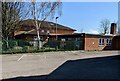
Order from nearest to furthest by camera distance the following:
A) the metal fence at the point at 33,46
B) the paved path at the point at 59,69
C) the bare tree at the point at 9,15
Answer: the paved path at the point at 59,69
the metal fence at the point at 33,46
the bare tree at the point at 9,15

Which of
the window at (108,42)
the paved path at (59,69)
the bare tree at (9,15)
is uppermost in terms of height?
the bare tree at (9,15)

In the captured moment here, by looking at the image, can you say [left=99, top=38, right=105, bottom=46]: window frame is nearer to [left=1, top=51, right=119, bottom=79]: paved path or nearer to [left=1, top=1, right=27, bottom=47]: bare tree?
[left=1, top=1, right=27, bottom=47]: bare tree

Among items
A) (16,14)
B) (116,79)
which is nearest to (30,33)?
(16,14)

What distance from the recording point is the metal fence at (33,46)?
3318cm

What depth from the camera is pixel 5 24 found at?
132 feet

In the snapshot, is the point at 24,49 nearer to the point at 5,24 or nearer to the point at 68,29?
the point at 5,24

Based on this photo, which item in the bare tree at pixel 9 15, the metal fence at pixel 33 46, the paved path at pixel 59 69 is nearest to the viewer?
the paved path at pixel 59 69

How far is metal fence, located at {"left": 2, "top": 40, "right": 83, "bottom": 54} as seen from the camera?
1306 inches

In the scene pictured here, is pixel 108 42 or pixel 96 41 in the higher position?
pixel 96 41

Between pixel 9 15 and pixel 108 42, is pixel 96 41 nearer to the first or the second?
pixel 108 42

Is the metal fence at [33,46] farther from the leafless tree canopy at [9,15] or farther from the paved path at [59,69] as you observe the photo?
the paved path at [59,69]

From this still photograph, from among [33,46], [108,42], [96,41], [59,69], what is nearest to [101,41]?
[96,41]

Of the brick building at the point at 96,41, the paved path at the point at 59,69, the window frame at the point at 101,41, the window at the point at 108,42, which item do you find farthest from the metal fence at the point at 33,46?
→ the paved path at the point at 59,69

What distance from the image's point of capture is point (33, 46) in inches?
1414
